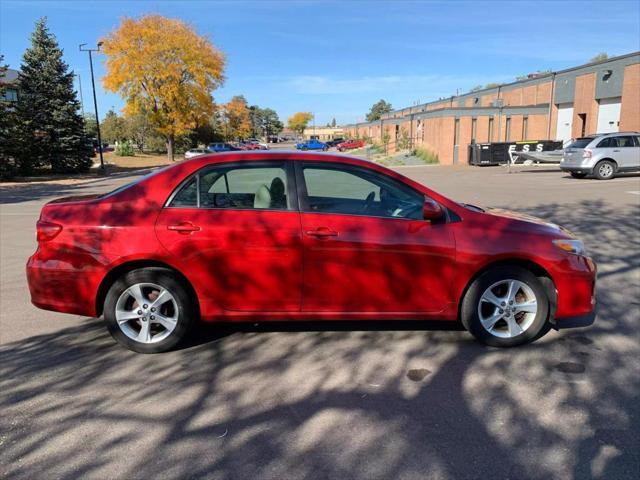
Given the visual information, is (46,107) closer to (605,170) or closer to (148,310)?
(605,170)

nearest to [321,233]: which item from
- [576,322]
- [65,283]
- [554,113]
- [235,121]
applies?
[65,283]

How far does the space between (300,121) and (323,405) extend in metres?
159

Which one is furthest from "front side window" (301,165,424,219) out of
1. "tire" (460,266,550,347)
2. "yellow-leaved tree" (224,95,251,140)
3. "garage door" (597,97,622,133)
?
"yellow-leaved tree" (224,95,251,140)

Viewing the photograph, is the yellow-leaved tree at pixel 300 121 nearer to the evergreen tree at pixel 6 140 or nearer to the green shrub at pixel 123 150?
the green shrub at pixel 123 150

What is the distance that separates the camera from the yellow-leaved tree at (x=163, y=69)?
42438mm

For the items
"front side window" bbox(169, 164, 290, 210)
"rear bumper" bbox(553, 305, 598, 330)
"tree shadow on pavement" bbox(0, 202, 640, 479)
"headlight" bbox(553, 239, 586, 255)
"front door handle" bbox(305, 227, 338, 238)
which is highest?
"front side window" bbox(169, 164, 290, 210)

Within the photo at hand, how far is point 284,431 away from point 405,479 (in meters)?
0.80

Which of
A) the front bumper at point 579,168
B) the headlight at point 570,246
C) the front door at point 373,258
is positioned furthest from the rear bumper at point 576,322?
the front bumper at point 579,168

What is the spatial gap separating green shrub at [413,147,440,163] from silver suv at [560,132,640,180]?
1724 centimetres

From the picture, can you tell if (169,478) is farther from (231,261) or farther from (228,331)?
(228,331)

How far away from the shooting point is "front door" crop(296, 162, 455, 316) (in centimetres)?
405

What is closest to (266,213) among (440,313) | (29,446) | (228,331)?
(228,331)

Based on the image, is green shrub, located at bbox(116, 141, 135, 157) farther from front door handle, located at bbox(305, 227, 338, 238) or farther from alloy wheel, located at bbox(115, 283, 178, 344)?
front door handle, located at bbox(305, 227, 338, 238)

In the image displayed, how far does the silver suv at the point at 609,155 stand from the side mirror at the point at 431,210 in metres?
18.0
